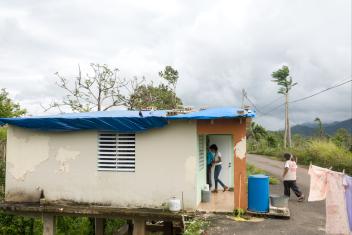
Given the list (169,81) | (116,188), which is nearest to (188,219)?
(116,188)

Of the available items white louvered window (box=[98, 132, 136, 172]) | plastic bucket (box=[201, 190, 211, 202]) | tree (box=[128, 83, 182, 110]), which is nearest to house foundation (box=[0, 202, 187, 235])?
white louvered window (box=[98, 132, 136, 172])

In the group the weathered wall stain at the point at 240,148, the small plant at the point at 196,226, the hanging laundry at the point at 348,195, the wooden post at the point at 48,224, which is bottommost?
the wooden post at the point at 48,224

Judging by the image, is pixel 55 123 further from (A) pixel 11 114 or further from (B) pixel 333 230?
(A) pixel 11 114

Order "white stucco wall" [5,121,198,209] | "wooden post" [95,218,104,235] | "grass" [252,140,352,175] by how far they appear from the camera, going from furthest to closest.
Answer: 1. "grass" [252,140,352,175]
2. "wooden post" [95,218,104,235]
3. "white stucco wall" [5,121,198,209]

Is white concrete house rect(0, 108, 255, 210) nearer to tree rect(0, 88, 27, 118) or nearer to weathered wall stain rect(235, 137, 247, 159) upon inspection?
weathered wall stain rect(235, 137, 247, 159)

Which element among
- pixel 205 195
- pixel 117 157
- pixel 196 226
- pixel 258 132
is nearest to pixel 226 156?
pixel 205 195

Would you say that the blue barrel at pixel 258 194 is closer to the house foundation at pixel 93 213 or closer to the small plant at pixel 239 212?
the small plant at pixel 239 212

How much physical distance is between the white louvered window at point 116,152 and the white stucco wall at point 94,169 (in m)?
0.16

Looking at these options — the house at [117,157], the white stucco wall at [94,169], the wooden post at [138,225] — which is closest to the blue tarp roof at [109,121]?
the house at [117,157]

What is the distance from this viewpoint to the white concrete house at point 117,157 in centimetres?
1153

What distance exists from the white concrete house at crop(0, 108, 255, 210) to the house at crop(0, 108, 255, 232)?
23 millimetres

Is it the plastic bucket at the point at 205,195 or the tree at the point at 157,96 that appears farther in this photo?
the tree at the point at 157,96

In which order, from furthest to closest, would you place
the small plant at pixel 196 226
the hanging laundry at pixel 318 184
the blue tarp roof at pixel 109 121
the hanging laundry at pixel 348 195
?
the blue tarp roof at pixel 109 121 < the small plant at pixel 196 226 < the hanging laundry at pixel 318 184 < the hanging laundry at pixel 348 195

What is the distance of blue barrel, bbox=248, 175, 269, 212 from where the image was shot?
1159 cm
